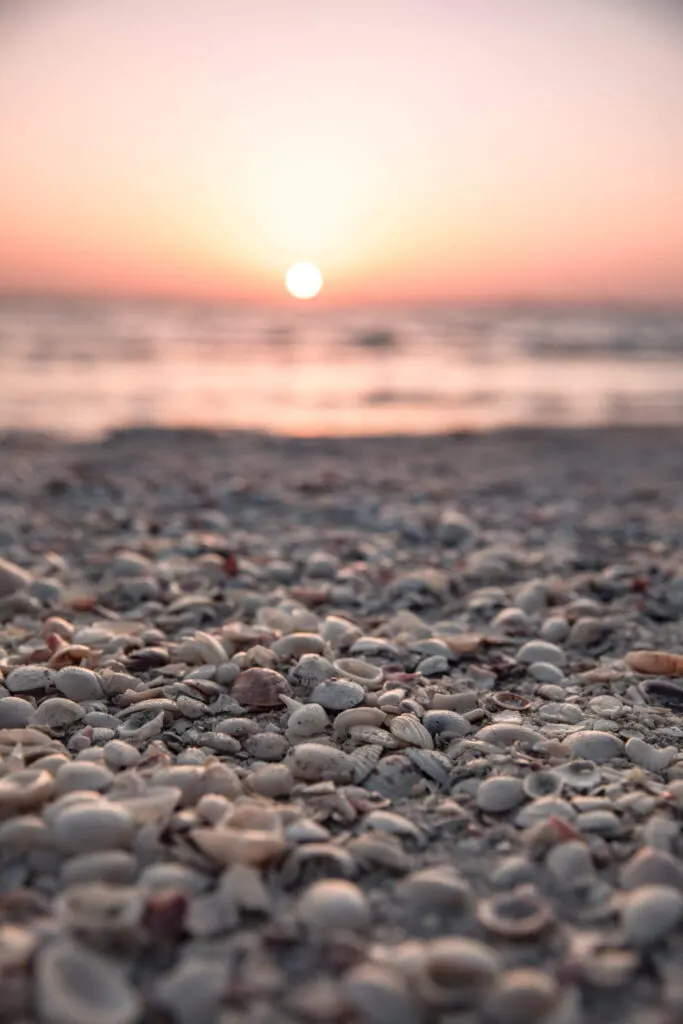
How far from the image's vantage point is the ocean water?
1073 centimetres

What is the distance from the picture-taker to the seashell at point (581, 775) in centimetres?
177

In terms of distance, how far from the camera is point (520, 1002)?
1150mm

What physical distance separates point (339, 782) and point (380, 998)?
66 cm

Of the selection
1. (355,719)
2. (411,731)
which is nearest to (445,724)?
(411,731)

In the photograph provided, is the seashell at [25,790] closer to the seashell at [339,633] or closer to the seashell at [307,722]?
the seashell at [307,722]

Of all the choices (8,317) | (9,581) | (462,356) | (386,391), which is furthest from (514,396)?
(8,317)

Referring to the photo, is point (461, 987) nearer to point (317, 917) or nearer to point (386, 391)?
point (317, 917)

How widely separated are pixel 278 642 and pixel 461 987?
1.40 m

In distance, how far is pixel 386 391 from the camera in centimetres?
1380

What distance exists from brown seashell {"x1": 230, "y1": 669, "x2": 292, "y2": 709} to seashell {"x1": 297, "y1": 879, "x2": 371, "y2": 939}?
0.80m

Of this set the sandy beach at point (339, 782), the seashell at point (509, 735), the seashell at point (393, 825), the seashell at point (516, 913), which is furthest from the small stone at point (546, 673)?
the seashell at point (516, 913)

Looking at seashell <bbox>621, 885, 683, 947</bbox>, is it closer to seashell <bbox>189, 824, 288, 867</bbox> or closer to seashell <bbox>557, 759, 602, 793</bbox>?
seashell <bbox>557, 759, 602, 793</bbox>

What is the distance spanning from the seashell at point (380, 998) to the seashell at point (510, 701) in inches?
44.2

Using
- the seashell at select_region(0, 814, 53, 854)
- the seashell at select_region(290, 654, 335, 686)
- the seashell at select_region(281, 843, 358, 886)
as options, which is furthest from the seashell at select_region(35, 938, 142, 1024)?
the seashell at select_region(290, 654, 335, 686)
